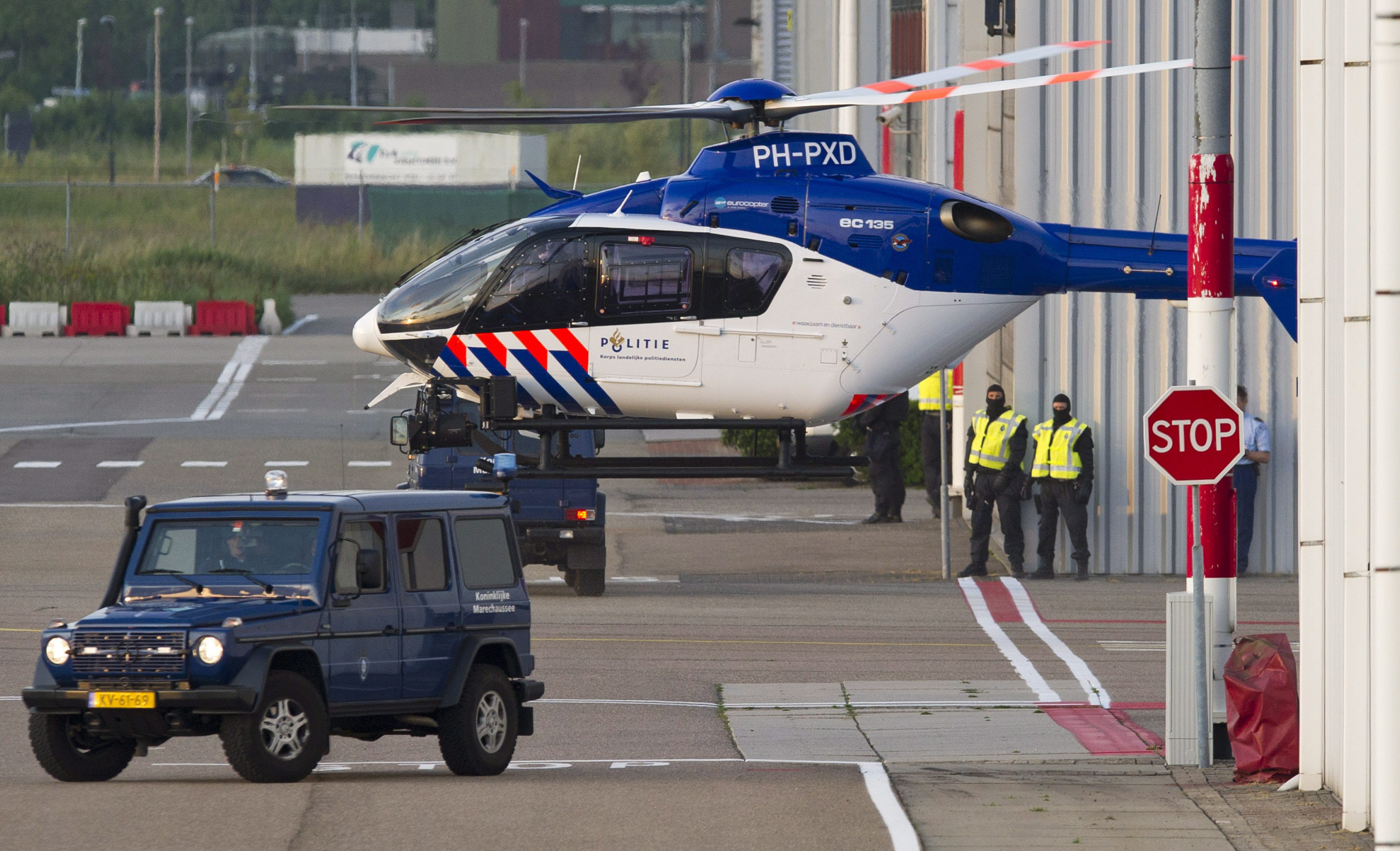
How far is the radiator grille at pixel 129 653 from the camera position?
430 inches

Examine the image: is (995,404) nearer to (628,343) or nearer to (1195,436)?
(628,343)

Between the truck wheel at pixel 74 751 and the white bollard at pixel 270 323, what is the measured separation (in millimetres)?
39215

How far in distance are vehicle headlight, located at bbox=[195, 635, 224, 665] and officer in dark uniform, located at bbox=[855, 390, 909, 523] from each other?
1487cm

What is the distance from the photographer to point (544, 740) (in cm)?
1450

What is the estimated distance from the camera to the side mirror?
A: 14703 mm

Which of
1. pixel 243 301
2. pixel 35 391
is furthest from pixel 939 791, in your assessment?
pixel 243 301

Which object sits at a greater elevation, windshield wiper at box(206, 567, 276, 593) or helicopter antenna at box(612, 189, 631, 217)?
helicopter antenna at box(612, 189, 631, 217)

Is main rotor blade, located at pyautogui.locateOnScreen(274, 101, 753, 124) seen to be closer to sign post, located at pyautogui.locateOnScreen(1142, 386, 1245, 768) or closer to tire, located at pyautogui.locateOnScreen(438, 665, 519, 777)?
tire, located at pyautogui.locateOnScreen(438, 665, 519, 777)

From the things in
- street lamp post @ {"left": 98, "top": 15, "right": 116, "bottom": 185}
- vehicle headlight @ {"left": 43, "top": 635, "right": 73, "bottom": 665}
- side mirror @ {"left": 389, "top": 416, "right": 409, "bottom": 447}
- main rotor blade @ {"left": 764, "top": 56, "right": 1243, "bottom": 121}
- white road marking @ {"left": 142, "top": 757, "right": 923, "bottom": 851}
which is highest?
street lamp post @ {"left": 98, "top": 15, "right": 116, "bottom": 185}

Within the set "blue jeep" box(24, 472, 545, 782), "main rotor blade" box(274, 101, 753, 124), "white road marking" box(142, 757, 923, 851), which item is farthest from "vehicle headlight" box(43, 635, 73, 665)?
"main rotor blade" box(274, 101, 753, 124)

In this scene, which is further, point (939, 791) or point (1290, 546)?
point (1290, 546)

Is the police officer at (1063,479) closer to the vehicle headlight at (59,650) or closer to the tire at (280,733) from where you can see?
the tire at (280,733)

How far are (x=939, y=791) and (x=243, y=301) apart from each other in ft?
139

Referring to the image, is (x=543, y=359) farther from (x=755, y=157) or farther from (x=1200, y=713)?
(x=1200, y=713)
